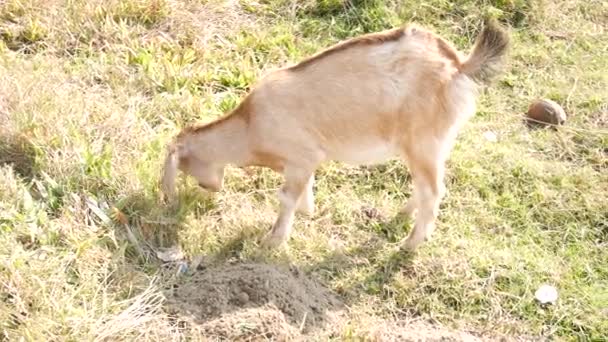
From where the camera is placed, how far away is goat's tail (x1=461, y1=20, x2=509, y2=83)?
13.8ft

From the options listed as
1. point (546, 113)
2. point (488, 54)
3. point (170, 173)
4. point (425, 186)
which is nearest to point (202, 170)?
point (170, 173)

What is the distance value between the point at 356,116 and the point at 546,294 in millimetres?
1518

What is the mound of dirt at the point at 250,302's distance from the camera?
12.6 feet

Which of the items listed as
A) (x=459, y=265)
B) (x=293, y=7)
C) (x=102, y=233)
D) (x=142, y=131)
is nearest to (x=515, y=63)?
(x=293, y=7)

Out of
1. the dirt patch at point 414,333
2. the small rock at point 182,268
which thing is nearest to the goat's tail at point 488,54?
the dirt patch at point 414,333

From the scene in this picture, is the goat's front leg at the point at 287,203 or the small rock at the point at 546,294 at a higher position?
the goat's front leg at the point at 287,203

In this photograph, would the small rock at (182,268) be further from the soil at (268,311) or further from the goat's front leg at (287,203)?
the goat's front leg at (287,203)

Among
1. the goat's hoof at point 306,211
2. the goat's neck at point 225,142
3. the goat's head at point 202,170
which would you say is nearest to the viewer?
the goat's neck at point 225,142

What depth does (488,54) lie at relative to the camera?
420 cm

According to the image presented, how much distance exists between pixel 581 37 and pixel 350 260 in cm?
351

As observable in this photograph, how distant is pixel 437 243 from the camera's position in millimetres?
4719

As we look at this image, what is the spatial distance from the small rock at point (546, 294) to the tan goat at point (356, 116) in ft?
2.41

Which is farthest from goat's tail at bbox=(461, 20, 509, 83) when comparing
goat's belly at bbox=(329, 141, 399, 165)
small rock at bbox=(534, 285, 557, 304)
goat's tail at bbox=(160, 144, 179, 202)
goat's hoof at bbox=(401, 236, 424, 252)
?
goat's tail at bbox=(160, 144, 179, 202)

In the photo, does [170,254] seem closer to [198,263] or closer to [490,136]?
[198,263]
